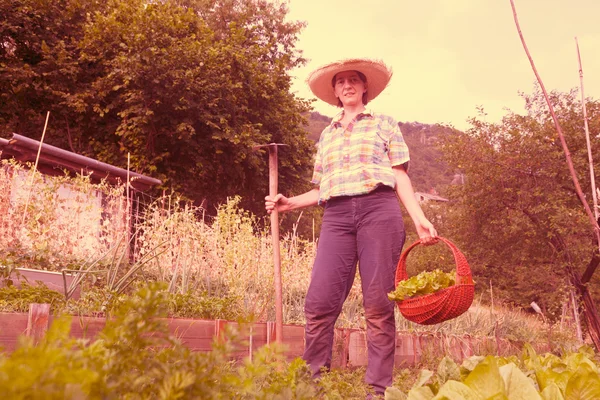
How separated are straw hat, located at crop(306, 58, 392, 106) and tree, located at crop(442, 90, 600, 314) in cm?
1036

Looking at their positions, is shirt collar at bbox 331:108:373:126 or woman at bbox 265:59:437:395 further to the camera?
shirt collar at bbox 331:108:373:126

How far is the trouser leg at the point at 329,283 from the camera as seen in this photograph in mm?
3141

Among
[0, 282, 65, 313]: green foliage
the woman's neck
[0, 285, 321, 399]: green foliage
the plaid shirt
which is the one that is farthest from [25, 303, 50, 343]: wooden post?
[0, 285, 321, 399]: green foliage

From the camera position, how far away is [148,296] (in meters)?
0.65

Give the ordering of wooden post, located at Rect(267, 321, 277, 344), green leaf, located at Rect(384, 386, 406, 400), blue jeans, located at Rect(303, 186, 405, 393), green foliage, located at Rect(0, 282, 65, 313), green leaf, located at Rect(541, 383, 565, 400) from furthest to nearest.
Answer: wooden post, located at Rect(267, 321, 277, 344)
green foliage, located at Rect(0, 282, 65, 313)
blue jeans, located at Rect(303, 186, 405, 393)
green leaf, located at Rect(384, 386, 406, 400)
green leaf, located at Rect(541, 383, 565, 400)

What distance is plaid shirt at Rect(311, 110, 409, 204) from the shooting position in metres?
3.26

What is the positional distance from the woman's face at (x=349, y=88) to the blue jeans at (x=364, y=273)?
2.35 ft

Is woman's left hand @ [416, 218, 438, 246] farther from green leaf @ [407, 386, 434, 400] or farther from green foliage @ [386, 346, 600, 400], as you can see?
green leaf @ [407, 386, 434, 400]

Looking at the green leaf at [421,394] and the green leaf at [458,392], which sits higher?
the green leaf at [458,392]

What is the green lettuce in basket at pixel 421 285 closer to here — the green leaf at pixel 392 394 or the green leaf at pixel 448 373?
the green leaf at pixel 448 373

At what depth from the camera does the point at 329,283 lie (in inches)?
125

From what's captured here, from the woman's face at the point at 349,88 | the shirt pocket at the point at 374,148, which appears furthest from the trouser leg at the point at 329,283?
the woman's face at the point at 349,88

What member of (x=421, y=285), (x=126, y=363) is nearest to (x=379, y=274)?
(x=421, y=285)

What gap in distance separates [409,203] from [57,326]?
2.90 m
